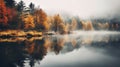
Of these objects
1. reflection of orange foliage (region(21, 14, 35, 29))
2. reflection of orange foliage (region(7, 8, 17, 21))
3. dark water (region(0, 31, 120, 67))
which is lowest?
dark water (region(0, 31, 120, 67))

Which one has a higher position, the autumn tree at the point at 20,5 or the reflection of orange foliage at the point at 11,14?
the autumn tree at the point at 20,5

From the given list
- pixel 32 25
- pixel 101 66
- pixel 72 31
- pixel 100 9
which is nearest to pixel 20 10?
pixel 32 25

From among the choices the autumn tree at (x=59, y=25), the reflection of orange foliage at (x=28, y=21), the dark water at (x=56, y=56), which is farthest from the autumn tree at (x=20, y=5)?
the dark water at (x=56, y=56)

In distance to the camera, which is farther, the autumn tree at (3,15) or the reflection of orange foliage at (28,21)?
the reflection of orange foliage at (28,21)

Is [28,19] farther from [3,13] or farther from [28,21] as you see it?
[3,13]

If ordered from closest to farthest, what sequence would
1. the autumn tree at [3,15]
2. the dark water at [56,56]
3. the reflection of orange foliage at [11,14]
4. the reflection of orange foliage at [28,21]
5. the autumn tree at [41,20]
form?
the dark water at [56,56] → the autumn tree at [3,15] → the reflection of orange foliage at [11,14] → the reflection of orange foliage at [28,21] → the autumn tree at [41,20]

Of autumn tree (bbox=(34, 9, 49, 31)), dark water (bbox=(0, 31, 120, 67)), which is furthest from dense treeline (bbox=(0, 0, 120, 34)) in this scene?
dark water (bbox=(0, 31, 120, 67))

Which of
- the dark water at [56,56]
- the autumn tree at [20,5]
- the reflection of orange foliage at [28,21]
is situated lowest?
the dark water at [56,56]

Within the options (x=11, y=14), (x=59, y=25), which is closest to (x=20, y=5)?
(x=11, y=14)

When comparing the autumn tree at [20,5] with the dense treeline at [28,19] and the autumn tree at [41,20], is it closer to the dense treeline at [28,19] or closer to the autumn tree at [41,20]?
the dense treeline at [28,19]

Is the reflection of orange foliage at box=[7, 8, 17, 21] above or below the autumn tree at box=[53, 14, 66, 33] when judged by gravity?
above

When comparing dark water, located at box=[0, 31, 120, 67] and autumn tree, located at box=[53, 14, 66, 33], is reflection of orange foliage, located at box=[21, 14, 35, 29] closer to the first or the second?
autumn tree, located at box=[53, 14, 66, 33]

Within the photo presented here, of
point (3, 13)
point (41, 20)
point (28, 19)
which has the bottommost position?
point (41, 20)

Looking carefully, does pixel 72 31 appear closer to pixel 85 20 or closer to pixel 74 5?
pixel 85 20
